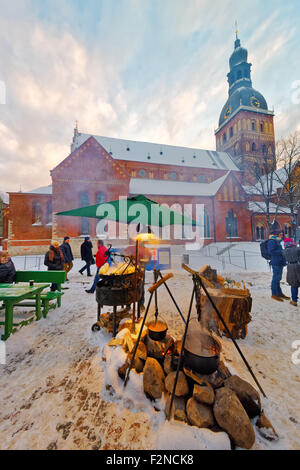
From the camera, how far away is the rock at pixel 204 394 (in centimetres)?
176

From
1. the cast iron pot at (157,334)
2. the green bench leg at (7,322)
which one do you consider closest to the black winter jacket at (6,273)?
the green bench leg at (7,322)

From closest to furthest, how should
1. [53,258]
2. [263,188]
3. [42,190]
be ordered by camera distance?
[53,258] → [42,190] → [263,188]

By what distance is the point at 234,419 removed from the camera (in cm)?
162

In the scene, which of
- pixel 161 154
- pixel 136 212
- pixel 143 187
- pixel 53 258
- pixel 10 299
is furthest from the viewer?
pixel 161 154

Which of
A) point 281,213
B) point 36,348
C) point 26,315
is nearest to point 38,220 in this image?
point 26,315

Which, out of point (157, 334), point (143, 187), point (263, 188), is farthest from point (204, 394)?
point (263, 188)

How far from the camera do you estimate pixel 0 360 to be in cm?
285

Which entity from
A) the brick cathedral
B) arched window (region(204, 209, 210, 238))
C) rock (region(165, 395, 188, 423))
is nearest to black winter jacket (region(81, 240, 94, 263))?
rock (region(165, 395, 188, 423))

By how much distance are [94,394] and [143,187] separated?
22.5 m

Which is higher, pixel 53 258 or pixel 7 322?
pixel 53 258

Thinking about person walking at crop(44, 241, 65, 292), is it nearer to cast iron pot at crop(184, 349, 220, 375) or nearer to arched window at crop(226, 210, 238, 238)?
cast iron pot at crop(184, 349, 220, 375)

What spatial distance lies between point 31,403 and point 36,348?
128 cm

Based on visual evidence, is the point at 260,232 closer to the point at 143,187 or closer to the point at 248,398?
the point at 143,187
